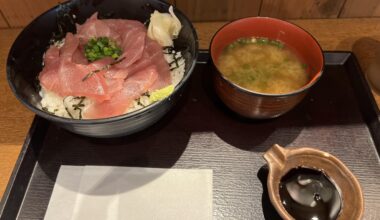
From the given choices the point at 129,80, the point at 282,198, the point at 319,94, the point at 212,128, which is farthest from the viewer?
the point at 319,94

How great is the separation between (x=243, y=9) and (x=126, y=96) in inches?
33.7

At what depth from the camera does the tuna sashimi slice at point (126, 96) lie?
117cm

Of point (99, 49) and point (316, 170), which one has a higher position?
point (99, 49)

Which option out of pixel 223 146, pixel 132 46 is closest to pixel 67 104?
pixel 132 46

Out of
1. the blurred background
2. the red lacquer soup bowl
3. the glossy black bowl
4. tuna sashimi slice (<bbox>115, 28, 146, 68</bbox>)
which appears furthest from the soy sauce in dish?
the blurred background

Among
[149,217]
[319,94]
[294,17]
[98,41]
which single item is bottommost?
[149,217]

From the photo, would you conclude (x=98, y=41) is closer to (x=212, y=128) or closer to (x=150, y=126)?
(x=150, y=126)

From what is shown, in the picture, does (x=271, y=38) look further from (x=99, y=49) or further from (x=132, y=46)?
(x=99, y=49)

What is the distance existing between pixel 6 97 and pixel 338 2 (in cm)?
173

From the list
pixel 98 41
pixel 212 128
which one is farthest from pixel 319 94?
pixel 98 41

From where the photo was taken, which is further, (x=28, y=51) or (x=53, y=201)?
(x=28, y=51)

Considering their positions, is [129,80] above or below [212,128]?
above

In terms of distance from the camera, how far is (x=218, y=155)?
1.26 m

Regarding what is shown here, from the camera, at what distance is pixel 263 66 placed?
4.43ft
